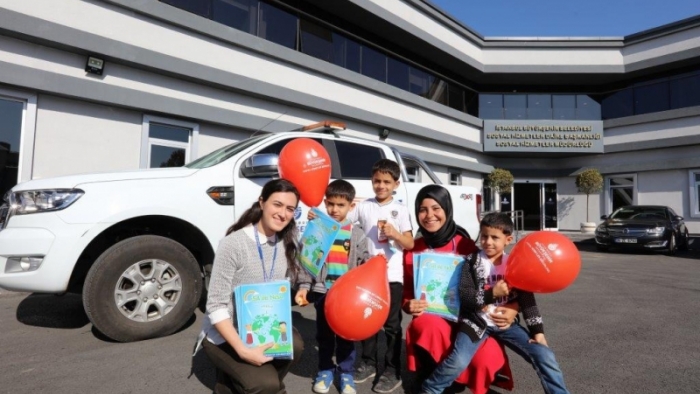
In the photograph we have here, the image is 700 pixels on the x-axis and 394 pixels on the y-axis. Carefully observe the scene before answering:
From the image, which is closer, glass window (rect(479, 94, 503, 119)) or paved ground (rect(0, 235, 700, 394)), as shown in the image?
paved ground (rect(0, 235, 700, 394))

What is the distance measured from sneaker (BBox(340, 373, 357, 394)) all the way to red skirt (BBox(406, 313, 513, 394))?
1.32 feet

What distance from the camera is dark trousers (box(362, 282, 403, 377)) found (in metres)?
2.62

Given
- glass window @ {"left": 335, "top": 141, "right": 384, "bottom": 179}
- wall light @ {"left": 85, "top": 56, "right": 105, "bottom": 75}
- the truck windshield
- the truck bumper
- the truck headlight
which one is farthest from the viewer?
wall light @ {"left": 85, "top": 56, "right": 105, "bottom": 75}

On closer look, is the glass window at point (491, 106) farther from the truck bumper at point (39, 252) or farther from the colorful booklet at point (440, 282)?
the truck bumper at point (39, 252)

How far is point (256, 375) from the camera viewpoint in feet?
6.37

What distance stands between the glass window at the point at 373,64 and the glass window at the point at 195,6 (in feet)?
18.5

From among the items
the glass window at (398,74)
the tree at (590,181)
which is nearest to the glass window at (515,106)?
the tree at (590,181)

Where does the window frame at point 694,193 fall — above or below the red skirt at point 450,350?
above

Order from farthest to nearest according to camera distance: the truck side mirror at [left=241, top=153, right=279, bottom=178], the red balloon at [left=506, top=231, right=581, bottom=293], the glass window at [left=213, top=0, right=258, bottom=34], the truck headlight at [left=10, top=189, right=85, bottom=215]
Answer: the glass window at [left=213, top=0, right=258, bottom=34] → the truck side mirror at [left=241, top=153, right=279, bottom=178] → the truck headlight at [left=10, top=189, right=85, bottom=215] → the red balloon at [left=506, top=231, right=581, bottom=293]

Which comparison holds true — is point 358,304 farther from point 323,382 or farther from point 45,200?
point 45,200

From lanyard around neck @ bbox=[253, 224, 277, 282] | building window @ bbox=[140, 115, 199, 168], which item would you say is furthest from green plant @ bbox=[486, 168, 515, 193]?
lanyard around neck @ bbox=[253, 224, 277, 282]

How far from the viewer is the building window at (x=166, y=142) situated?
24.3 ft

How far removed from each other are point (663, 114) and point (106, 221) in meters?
20.4

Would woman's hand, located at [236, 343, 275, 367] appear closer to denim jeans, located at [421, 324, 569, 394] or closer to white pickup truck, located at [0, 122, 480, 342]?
denim jeans, located at [421, 324, 569, 394]
